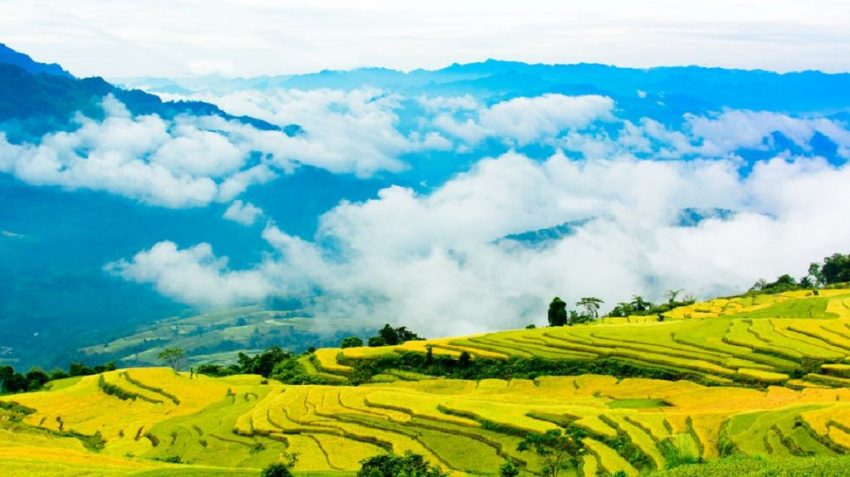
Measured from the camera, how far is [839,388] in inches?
1748

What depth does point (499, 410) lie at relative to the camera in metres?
41.2

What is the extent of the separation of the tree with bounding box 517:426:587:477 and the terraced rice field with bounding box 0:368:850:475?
82 centimetres

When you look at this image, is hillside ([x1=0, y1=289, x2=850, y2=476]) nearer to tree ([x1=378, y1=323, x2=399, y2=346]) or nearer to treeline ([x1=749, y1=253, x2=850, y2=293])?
tree ([x1=378, y1=323, x2=399, y2=346])

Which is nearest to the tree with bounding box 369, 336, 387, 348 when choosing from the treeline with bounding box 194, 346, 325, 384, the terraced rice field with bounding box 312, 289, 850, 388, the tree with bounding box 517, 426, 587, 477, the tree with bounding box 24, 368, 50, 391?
the treeline with bounding box 194, 346, 325, 384

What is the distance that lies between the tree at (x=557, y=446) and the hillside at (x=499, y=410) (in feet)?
3.33

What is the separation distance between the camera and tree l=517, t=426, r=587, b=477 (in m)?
26.9

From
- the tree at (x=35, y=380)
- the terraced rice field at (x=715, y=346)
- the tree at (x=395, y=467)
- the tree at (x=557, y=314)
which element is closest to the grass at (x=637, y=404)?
the terraced rice field at (x=715, y=346)

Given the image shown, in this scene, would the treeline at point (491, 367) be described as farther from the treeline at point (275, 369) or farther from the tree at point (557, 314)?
the tree at point (557, 314)

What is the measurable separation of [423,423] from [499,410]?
4.44 m

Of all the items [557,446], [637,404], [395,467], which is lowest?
[557,446]

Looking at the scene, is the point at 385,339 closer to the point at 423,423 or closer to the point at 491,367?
the point at 491,367

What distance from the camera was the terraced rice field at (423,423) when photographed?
3147 centimetres

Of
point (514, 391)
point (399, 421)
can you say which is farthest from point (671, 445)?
point (514, 391)

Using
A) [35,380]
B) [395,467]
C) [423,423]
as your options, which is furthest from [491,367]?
[35,380]
